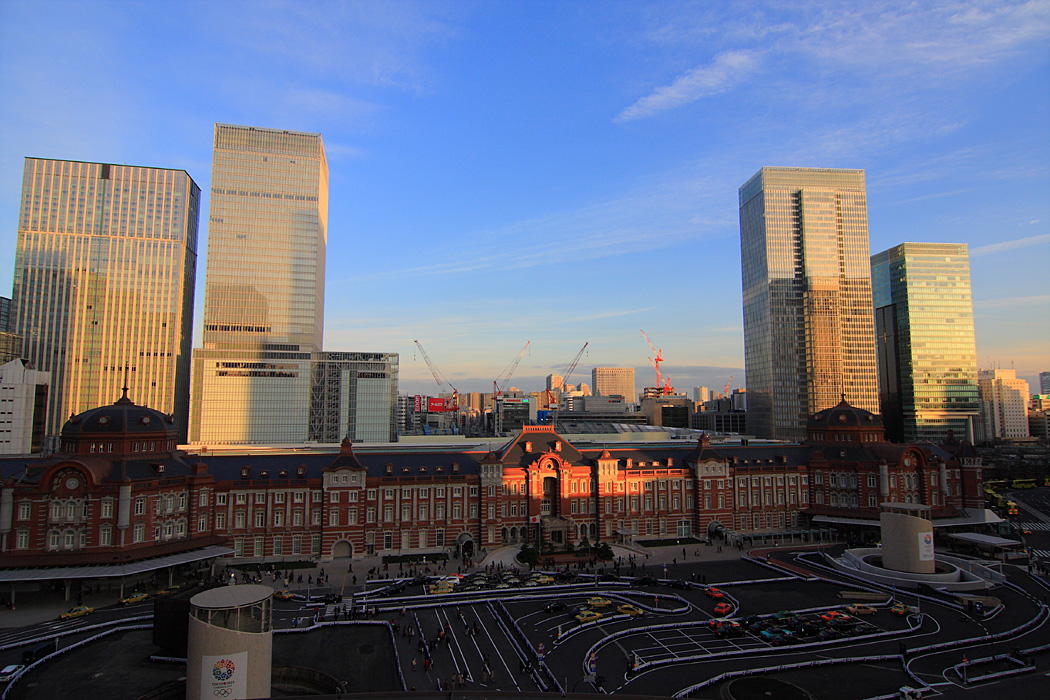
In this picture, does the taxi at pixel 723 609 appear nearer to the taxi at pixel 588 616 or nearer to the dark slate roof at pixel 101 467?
the taxi at pixel 588 616

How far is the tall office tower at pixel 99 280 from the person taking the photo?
18025cm

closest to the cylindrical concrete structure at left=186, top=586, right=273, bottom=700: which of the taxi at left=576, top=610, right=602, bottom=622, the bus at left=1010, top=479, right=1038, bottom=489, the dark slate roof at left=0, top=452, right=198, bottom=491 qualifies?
the taxi at left=576, top=610, right=602, bottom=622

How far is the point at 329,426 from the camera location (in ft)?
608

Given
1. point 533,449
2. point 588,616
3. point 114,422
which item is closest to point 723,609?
point 588,616

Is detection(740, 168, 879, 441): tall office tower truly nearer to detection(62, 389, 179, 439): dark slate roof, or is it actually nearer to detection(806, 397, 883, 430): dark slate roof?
detection(806, 397, 883, 430): dark slate roof

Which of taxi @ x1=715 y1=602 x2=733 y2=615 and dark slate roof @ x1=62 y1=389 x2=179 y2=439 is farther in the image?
dark slate roof @ x1=62 y1=389 x2=179 y2=439

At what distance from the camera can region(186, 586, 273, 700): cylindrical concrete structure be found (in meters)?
38.8

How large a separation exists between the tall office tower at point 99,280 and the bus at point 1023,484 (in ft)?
776

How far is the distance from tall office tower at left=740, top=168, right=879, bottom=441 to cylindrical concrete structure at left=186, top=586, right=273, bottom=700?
181 m

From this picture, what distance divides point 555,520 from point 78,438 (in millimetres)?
66367

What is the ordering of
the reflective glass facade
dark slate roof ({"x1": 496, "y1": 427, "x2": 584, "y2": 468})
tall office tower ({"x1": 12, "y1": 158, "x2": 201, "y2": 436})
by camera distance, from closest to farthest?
1. dark slate roof ({"x1": 496, "y1": 427, "x2": 584, "y2": 468})
2. the reflective glass facade
3. tall office tower ({"x1": 12, "y1": 158, "x2": 201, "y2": 436})

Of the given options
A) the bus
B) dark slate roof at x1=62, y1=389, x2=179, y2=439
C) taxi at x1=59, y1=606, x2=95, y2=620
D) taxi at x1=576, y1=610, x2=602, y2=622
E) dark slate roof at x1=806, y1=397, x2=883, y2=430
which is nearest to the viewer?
taxi at x1=576, y1=610, x2=602, y2=622

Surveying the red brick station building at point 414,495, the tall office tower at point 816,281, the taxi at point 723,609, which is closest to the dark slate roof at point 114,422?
the red brick station building at point 414,495

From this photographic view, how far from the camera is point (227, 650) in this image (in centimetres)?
3909
